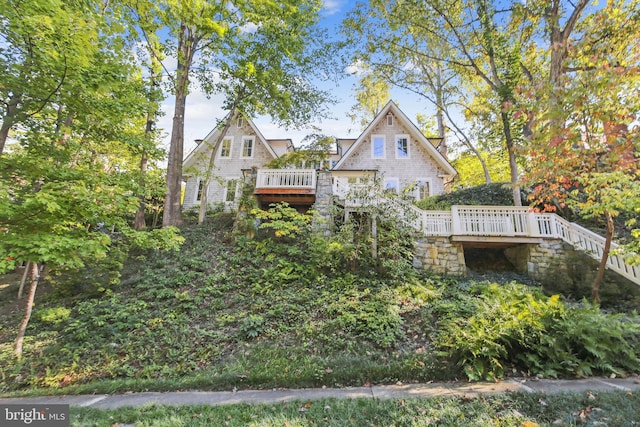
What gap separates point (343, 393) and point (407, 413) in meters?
1.02

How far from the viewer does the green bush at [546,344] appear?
3898 millimetres

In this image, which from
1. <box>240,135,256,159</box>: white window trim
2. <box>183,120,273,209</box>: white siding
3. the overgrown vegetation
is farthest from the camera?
<box>240,135,256,159</box>: white window trim

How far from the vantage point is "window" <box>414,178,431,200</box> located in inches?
572

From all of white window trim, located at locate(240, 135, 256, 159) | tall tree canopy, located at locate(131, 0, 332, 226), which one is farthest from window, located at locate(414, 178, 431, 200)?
white window trim, located at locate(240, 135, 256, 159)

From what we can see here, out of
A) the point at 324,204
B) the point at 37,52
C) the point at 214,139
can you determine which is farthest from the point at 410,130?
the point at 37,52

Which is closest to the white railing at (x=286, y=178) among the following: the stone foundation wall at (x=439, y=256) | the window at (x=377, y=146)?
the stone foundation wall at (x=439, y=256)

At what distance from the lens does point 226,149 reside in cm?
1709

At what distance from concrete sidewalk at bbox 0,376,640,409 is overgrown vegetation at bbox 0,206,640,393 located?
18 centimetres

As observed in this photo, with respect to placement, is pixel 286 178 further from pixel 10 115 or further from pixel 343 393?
pixel 343 393

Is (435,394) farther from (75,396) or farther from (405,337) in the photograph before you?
(75,396)

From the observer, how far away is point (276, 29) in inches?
491

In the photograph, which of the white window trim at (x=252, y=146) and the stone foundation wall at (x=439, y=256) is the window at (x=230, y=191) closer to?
the white window trim at (x=252, y=146)

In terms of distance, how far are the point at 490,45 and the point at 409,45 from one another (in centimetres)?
467

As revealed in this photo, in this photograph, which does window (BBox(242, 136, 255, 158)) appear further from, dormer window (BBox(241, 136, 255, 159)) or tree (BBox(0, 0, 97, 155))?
tree (BBox(0, 0, 97, 155))
